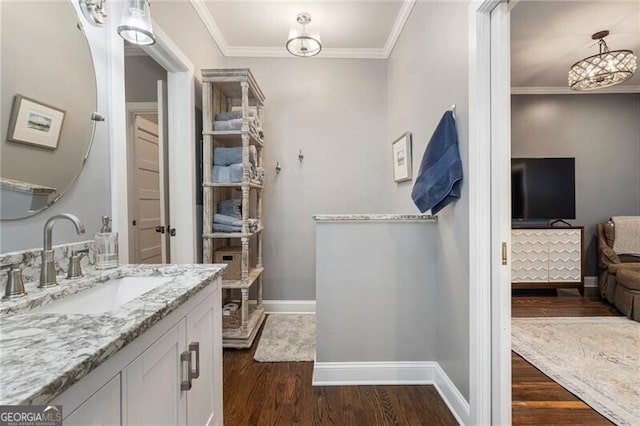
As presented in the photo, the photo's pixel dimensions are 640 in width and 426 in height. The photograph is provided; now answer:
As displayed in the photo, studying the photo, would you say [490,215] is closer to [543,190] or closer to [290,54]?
[290,54]

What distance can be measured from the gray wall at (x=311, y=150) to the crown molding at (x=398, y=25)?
0.20 meters

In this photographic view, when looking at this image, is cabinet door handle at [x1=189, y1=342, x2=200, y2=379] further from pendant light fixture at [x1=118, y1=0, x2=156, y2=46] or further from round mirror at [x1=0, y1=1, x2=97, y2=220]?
pendant light fixture at [x1=118, y1=0, x2=156, y2=46]

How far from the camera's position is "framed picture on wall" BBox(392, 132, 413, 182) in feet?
8.07

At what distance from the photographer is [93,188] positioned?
4.32ft

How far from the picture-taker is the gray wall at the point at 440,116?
154cm

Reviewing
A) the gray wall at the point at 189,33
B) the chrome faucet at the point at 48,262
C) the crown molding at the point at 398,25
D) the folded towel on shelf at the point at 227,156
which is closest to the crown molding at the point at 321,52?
the crown molding at the point at 398,25

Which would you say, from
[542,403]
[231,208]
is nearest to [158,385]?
[231,208]

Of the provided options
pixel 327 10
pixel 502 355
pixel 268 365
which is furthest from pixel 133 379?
pixel 327 10

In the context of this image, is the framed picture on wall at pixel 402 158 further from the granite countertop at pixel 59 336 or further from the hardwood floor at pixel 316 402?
the granite countertop at pixel 59 336

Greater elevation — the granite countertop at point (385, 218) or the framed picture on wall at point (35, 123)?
the framed picture on wall at point (35, 123)

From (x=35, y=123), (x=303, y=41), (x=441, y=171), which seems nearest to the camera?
(x=35, y=123)

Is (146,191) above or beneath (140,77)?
beneath

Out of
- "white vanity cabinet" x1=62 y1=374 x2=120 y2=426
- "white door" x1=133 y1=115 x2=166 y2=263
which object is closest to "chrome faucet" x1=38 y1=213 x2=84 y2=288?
"white vanity cabinet" x1=62 y1=374 x2=120 y2=426

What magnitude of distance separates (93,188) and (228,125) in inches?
Result: 51.1
